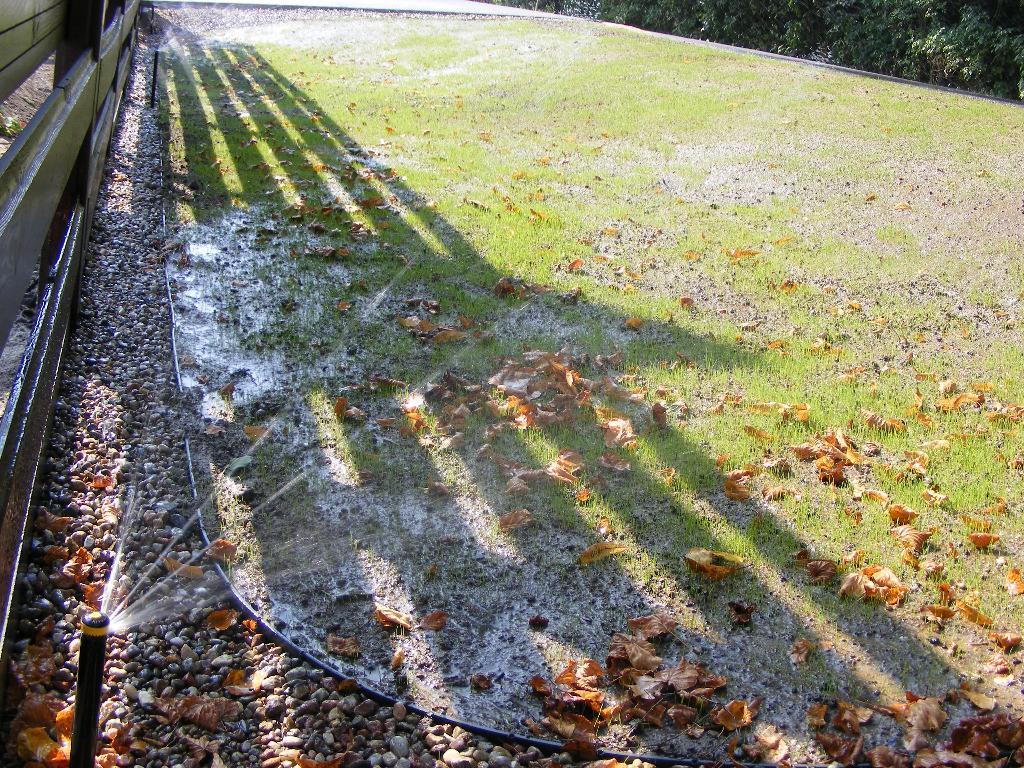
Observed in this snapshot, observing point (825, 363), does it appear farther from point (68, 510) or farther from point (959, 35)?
point (959, 35)

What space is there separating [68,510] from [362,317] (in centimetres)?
248

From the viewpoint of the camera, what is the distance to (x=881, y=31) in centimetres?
1579

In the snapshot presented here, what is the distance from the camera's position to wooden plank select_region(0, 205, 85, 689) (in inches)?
119

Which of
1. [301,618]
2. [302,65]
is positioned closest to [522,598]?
[301,618]

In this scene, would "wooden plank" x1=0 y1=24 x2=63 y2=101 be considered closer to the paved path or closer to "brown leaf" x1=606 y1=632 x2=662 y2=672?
"brown leaf" x1=606 y1=632 x2=662 y2=672

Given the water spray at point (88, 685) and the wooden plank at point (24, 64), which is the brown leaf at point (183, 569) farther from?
the wooden plank at point (24, 64)

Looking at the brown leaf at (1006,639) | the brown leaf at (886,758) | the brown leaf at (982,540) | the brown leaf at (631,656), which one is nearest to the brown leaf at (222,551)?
the brown leaf at (631,656)

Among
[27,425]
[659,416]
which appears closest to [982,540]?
[659,416]

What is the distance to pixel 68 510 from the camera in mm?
3930

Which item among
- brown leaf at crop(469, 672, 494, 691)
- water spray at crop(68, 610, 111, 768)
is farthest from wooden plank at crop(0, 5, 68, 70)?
brown leaf at crop(469, 672, 494, 691)

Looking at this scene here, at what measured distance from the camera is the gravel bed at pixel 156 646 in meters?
2.94

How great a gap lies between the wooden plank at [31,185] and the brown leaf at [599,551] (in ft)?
7.65

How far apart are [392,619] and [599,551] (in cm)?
95

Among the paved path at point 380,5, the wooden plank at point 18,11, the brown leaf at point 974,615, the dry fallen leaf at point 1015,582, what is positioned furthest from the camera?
the paved path at point 380,5
